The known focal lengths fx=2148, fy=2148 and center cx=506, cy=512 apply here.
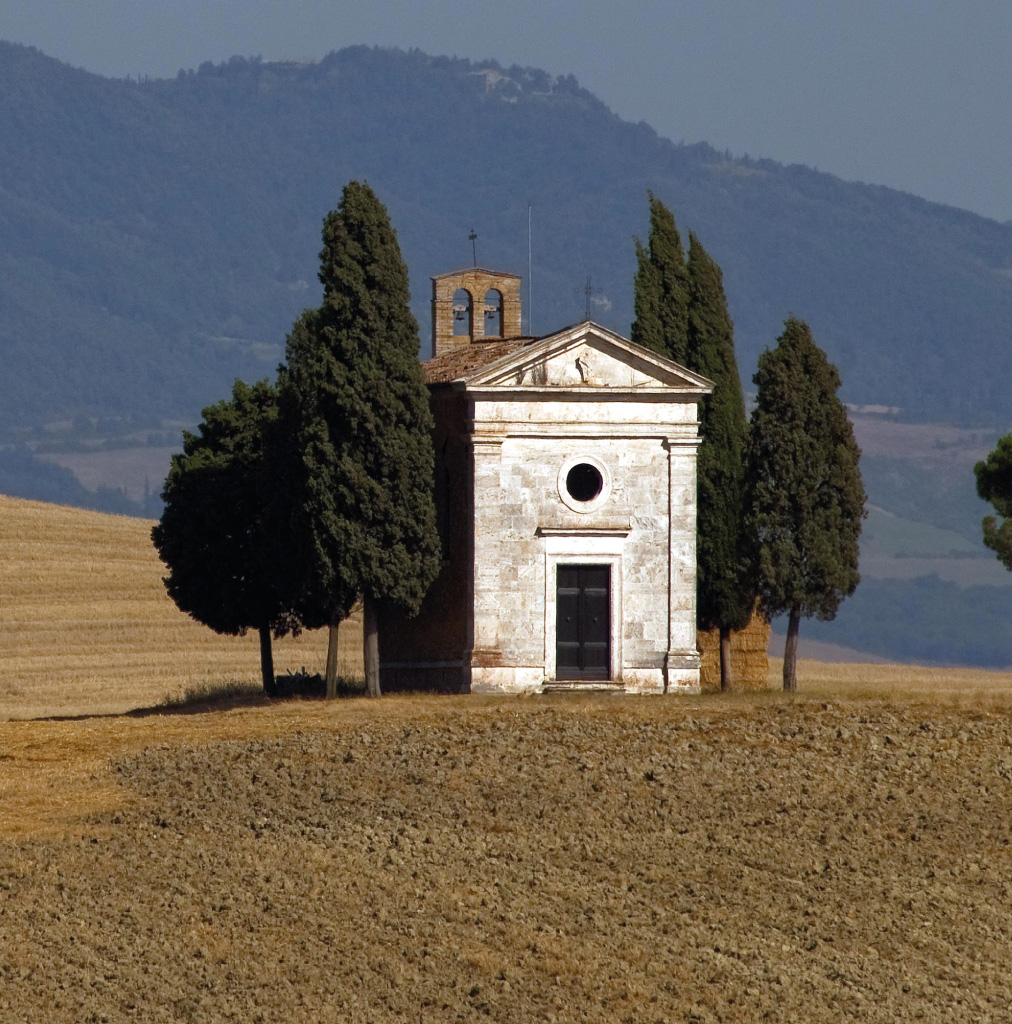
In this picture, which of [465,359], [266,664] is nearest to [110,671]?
[266,664]

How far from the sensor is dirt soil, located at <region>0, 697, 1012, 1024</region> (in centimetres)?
2245

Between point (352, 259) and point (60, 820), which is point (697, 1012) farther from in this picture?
point (352, 259)

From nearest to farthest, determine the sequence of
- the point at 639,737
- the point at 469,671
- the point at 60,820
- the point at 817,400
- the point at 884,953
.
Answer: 1. the point at 884,953
2. the point at 60,820
3. the point at 639,737
4. the point at 469,671
5. the point at 817,400

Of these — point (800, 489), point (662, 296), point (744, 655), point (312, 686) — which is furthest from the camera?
point (744, 655)

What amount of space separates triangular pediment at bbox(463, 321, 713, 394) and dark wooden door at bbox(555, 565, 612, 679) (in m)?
3.91

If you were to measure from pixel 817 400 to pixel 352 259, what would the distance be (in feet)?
35.4

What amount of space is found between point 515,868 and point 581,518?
18.1 meters

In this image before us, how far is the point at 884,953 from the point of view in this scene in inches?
947

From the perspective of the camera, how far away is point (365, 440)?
44094mm

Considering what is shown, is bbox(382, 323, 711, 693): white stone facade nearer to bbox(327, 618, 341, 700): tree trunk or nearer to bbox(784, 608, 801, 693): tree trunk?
bbox(327, 618, 341, 700): tree trunk

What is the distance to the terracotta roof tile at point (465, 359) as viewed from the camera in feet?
154

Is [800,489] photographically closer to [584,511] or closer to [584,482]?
[584,482]

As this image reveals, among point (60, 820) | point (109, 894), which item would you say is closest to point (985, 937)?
point (109, 894)

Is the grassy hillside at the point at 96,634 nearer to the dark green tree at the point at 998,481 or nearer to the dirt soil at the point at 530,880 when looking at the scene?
the dark green tree at the point at 998,481
